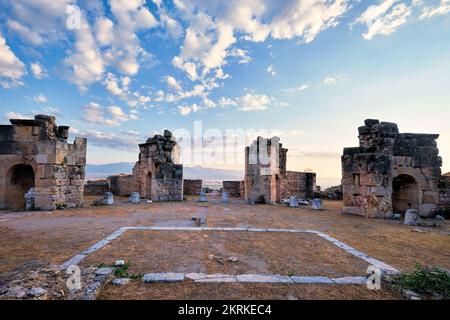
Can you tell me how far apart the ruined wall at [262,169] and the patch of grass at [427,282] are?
11.1 m

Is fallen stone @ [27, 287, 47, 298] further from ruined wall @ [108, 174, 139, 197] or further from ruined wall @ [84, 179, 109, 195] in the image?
ruined wall @ [84, 179, 109, 195]

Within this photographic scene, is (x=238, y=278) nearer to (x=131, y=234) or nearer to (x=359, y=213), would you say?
(x=131, y=234)

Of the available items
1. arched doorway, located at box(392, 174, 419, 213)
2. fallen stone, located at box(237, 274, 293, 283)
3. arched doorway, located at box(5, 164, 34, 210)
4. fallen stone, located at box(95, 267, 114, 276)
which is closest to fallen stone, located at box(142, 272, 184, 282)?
fallen stone, located at box(95, 267, 114, 276)

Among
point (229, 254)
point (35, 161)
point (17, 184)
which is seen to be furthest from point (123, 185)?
point (229, 254)

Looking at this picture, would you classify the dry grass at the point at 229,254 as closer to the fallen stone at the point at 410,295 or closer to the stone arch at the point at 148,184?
the fallen stone at the point at 410,295

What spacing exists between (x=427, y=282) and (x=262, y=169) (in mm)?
11402

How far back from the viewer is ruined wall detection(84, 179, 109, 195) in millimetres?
18859

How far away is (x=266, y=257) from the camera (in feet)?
15.1

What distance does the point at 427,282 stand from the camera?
10.7 ft

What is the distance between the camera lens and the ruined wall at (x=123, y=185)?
61.4 ft
